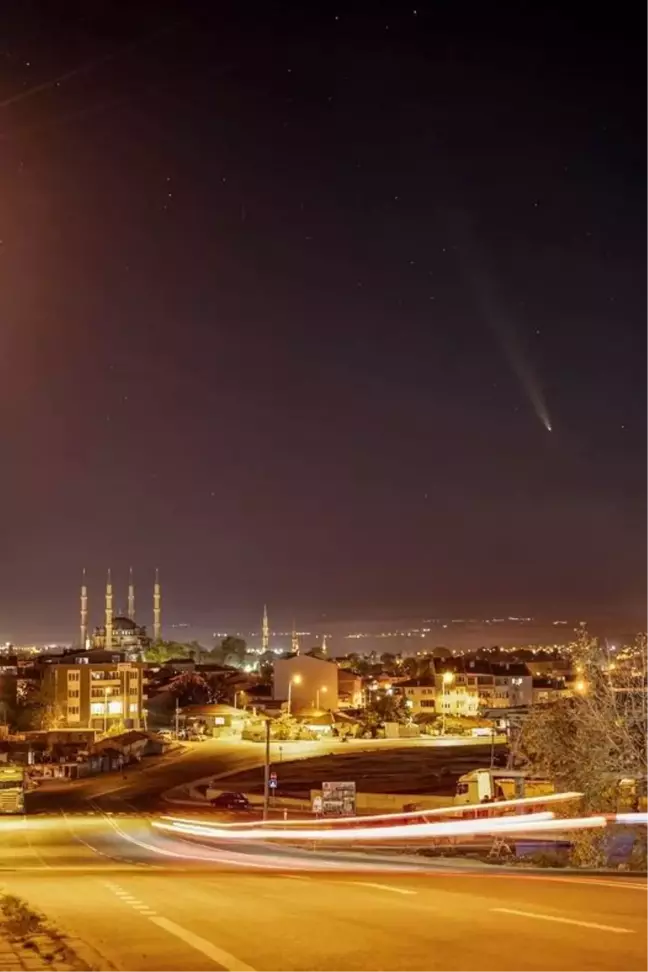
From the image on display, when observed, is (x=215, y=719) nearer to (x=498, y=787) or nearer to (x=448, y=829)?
(x=498, y=787)

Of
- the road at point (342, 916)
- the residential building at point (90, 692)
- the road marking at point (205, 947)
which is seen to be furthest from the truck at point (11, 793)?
the residential building at point (90, 692)

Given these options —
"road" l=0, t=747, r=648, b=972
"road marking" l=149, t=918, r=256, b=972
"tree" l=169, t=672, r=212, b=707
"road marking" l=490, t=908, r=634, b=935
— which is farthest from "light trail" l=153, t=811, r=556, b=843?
"tree" l=169, t=672, r=212, b=707

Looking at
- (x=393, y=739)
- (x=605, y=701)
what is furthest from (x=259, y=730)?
(x=605, y=701)

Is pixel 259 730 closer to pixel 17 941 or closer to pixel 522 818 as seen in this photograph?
pixel 522 818

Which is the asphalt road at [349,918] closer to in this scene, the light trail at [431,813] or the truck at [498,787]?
the light trail at [431,813]

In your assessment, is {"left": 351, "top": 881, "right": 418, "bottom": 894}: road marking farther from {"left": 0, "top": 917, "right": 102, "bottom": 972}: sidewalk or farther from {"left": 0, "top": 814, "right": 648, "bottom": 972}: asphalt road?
{"left": 0, "top": 917, "right": 102, "bottom": 972}: sidewalk

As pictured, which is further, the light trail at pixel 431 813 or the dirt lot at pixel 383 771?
the dirt lot at pixel 383 771

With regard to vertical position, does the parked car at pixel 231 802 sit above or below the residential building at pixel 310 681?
below
